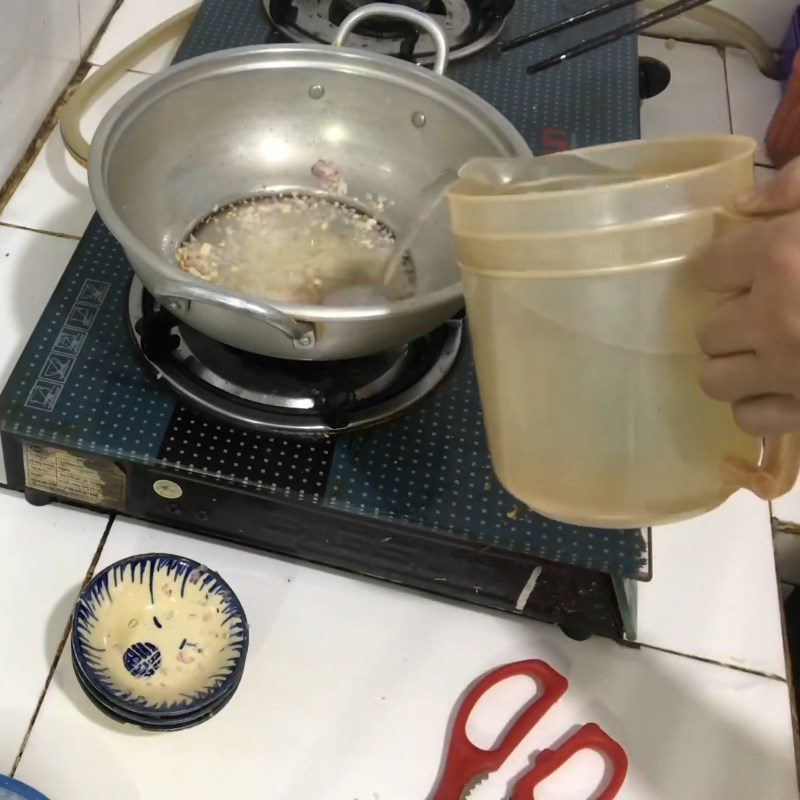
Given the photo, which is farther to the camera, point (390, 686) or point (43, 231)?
point (43, 231)

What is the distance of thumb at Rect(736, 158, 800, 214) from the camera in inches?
13.1

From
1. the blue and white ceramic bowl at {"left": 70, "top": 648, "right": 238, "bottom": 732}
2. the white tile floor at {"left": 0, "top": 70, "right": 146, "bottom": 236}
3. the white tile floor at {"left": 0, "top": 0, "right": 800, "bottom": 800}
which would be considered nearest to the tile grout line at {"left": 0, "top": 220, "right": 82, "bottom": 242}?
the white tile floor at {"left": 0, "top": 70, "right": 146, "bottom": 236}

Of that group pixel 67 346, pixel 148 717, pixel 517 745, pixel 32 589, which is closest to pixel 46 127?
pixel 67 346

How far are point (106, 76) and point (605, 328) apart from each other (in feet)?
2.26

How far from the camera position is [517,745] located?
0.58 metres

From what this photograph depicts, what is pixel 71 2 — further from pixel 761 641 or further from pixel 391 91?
pixel 761 641

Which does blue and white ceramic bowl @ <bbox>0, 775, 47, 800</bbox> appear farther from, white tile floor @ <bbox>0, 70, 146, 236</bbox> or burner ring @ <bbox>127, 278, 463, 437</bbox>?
white tile floor @ <bbox>0, 70, 146, 236</bbox>

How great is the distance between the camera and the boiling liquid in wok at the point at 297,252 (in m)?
0.68

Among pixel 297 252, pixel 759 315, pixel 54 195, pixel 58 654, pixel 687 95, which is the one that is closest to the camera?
pixel 759 315

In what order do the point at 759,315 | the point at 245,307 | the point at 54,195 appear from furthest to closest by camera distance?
the point at 54,195 < the point at 245,307 < the point at 759,315

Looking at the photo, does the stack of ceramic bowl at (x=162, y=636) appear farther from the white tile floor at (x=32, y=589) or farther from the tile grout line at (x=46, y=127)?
the tile grout line at (x=46, y=127)

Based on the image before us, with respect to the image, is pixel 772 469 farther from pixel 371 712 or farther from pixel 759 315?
pixel 371 712

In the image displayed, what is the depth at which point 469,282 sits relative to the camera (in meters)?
0.42

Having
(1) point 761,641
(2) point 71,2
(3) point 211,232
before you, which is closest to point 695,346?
(1) point 761,641
